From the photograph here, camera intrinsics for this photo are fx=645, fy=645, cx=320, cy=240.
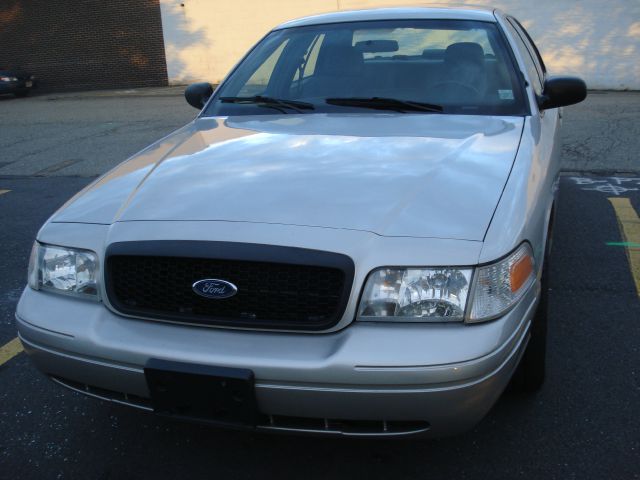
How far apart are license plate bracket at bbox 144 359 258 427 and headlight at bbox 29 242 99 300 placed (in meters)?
0.44

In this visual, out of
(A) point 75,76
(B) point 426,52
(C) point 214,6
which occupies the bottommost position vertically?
(A) point 75,76

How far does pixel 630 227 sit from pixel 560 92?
2136 millimetres

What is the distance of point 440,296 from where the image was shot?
6.57 feet

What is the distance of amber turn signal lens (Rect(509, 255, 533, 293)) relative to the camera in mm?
2094

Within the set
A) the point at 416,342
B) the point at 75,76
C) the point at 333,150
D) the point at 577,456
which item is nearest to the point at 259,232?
the point at 416,342

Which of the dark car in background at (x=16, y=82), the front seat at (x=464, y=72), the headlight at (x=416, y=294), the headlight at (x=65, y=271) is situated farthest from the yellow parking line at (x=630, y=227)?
the dark car in background at (x=16, y=82)

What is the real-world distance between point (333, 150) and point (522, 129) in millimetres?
922

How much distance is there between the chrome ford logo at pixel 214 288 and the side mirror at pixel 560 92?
217cm

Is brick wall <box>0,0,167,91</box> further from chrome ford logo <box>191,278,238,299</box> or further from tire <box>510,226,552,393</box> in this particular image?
chrome ford logo <box>191,278,238,299</box>

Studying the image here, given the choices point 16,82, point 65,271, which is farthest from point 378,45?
point 16,82

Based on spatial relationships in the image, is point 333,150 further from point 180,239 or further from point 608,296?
point 608,296

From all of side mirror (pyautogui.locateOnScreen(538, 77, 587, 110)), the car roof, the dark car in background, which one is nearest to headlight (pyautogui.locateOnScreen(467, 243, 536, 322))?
side mirror (pyautogui.locateOnScreen(538, 77, 587, 110))

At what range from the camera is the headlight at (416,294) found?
1997 millimetres

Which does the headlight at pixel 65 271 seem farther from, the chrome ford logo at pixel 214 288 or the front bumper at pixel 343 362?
the chrome ford logo at pixel 214 288
